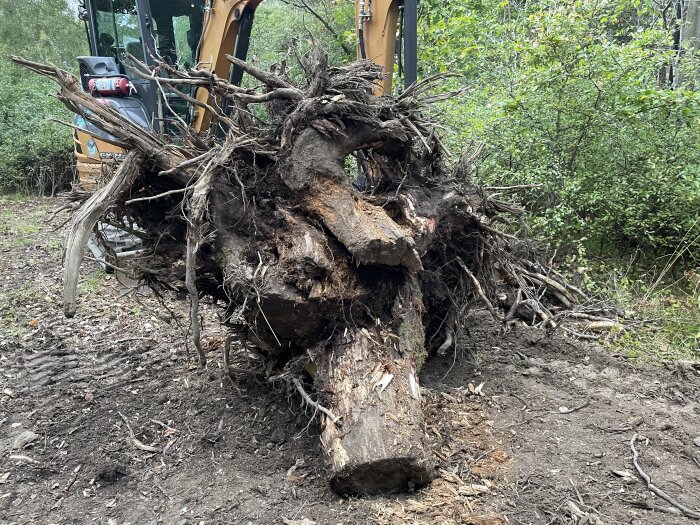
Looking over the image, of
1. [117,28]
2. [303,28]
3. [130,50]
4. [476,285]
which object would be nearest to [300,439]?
[476,285]

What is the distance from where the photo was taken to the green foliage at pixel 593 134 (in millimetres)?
5621

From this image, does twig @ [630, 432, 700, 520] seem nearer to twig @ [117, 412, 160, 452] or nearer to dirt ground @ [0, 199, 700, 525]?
dirt ground @ [0, 199, 700, 525]

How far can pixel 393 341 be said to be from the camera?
3.19 m

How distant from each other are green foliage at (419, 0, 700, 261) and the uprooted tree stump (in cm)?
254

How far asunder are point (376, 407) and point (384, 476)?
1.06 feet

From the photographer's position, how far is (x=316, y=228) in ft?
10.6

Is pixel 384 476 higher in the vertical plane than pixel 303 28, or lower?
lower

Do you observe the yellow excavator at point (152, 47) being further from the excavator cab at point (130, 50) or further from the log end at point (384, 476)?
the log end at point (384, 476)

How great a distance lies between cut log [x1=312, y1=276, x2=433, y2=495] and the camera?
2.66 m

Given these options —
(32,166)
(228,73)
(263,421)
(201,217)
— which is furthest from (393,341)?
(32,166)

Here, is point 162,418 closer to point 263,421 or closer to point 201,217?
point 263,421

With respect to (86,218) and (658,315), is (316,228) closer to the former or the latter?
(86,218)

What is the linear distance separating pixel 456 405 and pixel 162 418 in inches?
71.5

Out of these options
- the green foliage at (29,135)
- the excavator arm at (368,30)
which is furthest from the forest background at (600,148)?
the green foliage at (29,135)
